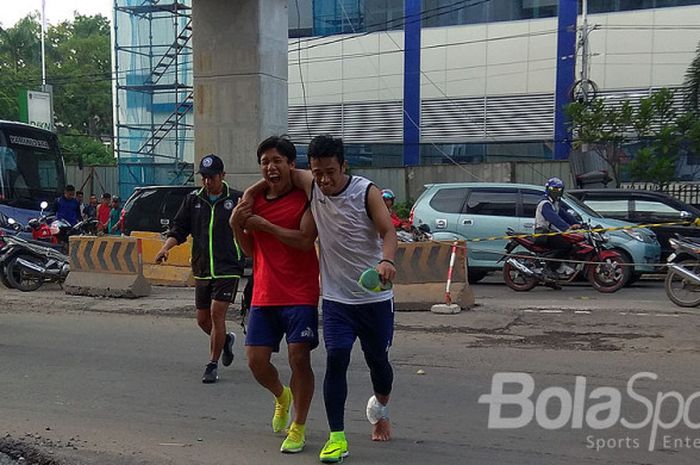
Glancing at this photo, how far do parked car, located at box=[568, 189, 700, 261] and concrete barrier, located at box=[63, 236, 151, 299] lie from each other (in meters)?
8.60

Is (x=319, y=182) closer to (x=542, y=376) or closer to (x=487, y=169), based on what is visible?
(x=542, y=376)

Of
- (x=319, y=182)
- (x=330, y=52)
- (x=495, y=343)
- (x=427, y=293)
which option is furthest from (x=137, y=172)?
(x=319, y=182)

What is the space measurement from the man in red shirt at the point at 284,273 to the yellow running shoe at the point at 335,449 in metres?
0.28

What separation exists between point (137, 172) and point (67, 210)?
13.1 m

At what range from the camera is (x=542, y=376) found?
6.61 m

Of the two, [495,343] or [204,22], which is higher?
[204,22]

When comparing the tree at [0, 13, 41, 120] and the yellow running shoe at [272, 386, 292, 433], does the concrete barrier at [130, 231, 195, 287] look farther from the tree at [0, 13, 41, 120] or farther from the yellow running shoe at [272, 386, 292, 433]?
the tree at [0, 13, 41, 120]

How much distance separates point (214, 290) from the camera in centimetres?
647

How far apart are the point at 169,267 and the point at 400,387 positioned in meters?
7.83

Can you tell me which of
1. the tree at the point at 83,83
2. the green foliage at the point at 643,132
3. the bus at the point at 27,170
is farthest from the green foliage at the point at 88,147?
the green foliage at the point at 643,132

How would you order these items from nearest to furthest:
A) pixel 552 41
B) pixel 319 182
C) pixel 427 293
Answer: pixel 319 182, pixel 427 293, pixel 552 41

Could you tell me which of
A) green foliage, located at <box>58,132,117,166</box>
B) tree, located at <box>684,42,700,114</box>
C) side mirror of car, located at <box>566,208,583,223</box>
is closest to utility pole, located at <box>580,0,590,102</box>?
tree, located at <box>684,42,700,114</box>

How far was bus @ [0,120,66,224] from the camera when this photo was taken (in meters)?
17.8

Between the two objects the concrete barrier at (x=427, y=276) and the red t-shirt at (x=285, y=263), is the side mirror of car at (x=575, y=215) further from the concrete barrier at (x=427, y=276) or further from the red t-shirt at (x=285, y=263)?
the red t-shirt at (x=285, y=263)
